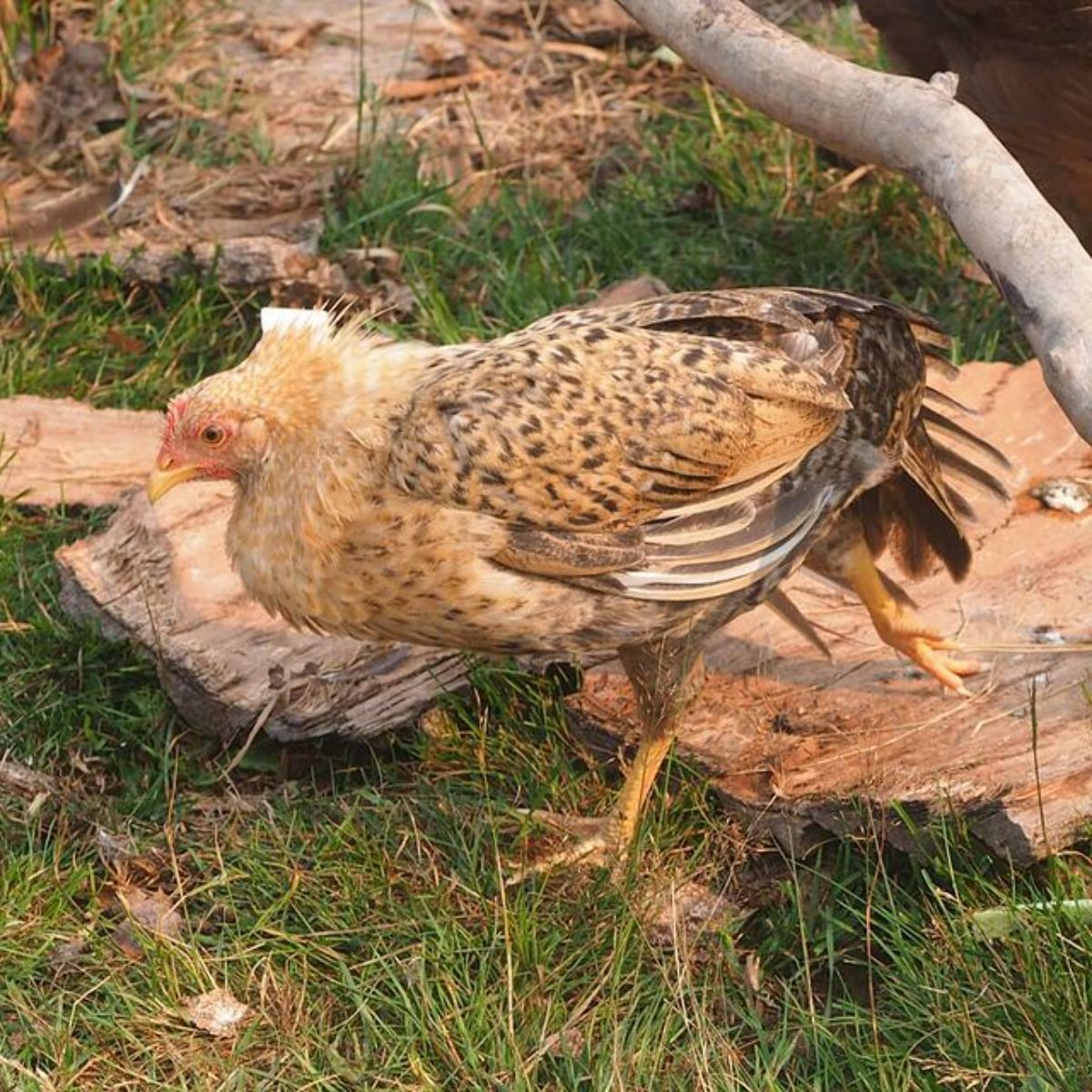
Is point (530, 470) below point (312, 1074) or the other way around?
the other way around

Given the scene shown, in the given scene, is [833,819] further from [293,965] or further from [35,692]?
[35,692]

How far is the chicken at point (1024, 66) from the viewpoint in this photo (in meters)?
4.51

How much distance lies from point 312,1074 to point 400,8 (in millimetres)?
4680

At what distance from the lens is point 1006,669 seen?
162 inches

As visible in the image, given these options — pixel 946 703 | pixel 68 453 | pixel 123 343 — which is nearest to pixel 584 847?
pixel 946 703

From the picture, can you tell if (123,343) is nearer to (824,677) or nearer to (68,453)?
(68,453)

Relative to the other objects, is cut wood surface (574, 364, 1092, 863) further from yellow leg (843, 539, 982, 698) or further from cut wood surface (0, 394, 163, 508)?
cut wood surface (0, 394, 163, 508)

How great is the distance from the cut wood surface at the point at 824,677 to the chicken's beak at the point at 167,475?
0.65 metres

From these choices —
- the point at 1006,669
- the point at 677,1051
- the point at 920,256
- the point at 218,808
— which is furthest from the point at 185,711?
the point at 920,256

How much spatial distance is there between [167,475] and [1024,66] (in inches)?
93.2

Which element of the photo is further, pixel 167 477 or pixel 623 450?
pixel 167 477

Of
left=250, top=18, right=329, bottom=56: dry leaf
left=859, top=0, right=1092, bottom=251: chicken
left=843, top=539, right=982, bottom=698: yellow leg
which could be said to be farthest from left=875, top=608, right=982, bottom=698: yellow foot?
left=250, top=18, right=329, bottom=56: dry leaf

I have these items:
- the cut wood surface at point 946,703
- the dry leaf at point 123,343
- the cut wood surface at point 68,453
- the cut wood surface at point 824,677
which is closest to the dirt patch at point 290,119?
the dry leaf at point 123,343

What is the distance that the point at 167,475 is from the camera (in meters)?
3.67
